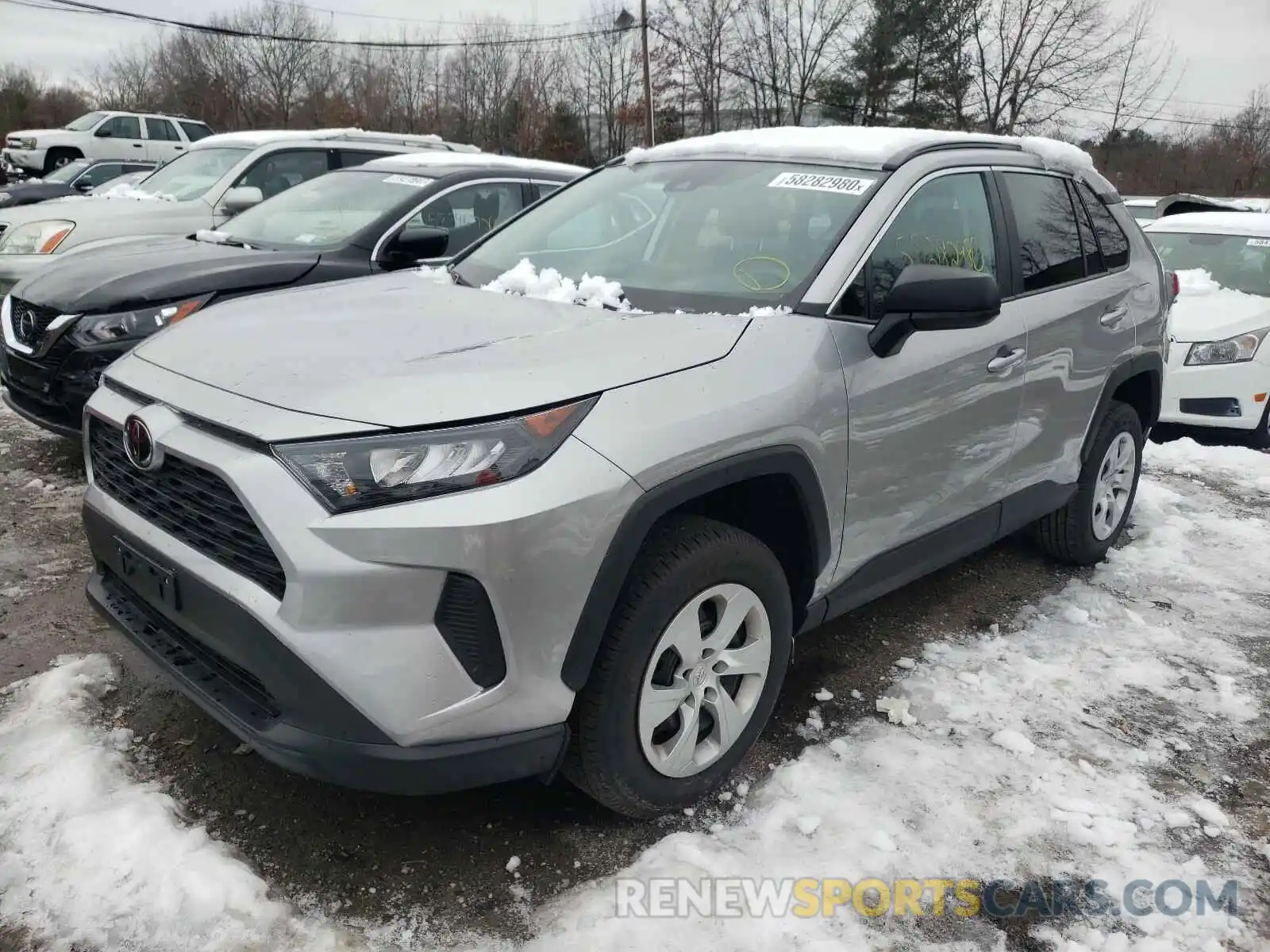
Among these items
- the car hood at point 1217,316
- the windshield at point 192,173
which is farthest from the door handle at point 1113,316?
the windshield at point 192,173

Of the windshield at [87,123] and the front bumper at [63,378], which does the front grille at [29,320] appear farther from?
the windshield at [87,123]

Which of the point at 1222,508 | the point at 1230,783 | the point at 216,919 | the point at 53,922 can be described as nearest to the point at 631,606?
the point at 216,919

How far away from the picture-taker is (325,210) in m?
5.74

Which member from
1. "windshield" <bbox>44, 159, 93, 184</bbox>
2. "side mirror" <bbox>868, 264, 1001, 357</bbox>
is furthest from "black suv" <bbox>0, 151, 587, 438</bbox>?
"windshield" <bbox>44, 159, 93, 184</bbox>

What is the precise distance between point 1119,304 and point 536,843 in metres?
3.23

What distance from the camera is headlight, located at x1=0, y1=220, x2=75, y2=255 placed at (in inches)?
250

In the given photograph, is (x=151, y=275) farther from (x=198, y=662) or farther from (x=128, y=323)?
(x=198, y=662)

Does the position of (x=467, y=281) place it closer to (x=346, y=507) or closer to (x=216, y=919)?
(x=346, y=507)

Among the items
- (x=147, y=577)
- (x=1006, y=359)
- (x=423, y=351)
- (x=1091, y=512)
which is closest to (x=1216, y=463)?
(x=1091, y=512)

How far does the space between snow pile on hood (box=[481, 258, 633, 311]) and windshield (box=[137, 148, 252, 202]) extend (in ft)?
17.8

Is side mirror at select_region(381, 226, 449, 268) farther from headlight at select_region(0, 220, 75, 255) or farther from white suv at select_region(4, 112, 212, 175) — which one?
white suv at select_region(4, 112, 212, 175)

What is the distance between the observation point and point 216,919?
2.08m

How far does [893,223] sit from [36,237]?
6.08 metres

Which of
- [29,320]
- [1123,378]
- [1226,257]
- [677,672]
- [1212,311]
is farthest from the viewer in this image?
[1226,257]
